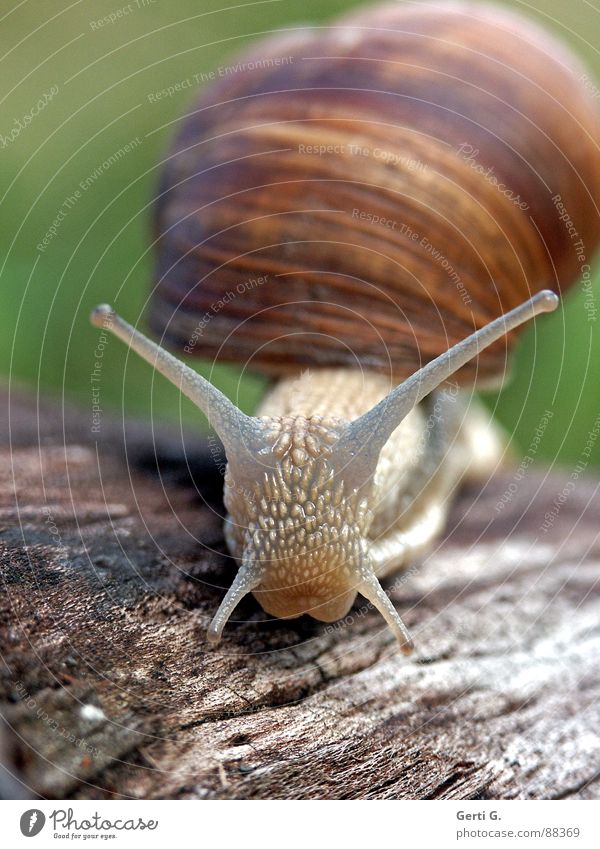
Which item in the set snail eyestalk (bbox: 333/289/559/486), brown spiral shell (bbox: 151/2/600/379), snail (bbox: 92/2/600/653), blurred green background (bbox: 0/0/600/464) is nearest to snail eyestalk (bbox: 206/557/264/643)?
snail (bbox: 92/2/600/653)

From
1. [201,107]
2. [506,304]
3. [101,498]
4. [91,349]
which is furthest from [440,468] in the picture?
[91,349]

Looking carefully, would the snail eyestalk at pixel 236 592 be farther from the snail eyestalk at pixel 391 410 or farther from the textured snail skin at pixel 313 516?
the snail eyestalk at pixel 391 410

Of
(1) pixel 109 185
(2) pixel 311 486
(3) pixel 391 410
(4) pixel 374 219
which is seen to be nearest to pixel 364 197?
(4) pixel 374 219

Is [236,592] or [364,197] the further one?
[364,197]

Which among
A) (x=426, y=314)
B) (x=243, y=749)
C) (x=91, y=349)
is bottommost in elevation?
(x=243, y=749)

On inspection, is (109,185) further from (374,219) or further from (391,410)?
(391,410)

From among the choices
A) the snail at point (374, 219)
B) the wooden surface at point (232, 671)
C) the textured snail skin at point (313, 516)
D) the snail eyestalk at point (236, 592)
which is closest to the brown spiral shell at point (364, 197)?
the snail at point (374, 219)

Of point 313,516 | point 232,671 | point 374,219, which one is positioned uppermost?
point 374,219

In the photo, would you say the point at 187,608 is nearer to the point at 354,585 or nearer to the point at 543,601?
the point at 354,585
